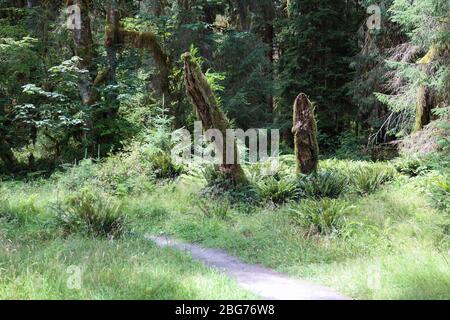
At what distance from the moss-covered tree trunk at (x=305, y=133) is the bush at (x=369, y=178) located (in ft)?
4.15

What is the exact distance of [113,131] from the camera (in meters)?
17.3

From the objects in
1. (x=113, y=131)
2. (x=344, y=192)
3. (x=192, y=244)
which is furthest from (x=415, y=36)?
(x=113, y=131)

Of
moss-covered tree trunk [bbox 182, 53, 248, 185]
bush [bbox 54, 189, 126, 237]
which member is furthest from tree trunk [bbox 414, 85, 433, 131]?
bush [bbox 54, 189, 126, 237]

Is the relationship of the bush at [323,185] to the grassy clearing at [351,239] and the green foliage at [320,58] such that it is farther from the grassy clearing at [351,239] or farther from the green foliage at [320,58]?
the green foliage at [320,58]

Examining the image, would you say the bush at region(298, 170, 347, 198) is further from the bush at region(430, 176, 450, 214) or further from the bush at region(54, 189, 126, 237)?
the bush at region(54, 189, 126, 237)

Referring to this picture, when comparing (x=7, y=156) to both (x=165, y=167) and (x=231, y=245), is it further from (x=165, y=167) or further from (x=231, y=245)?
(x=231, y=245)

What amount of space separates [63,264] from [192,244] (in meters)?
3.26

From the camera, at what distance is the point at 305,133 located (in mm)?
12539

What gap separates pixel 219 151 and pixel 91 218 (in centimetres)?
468

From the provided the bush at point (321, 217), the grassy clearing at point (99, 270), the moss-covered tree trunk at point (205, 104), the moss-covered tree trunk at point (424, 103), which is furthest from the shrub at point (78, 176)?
the moss-covered tree trunk at point (424, 103)

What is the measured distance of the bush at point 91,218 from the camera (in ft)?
26.9

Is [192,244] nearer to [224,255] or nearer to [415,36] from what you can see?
[224,255]

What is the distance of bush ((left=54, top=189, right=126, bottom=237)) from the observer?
820cm

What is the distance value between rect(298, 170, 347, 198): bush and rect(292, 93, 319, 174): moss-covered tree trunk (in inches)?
23.5
